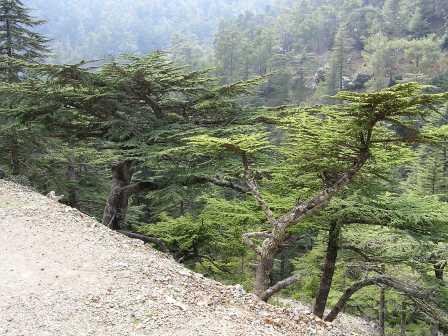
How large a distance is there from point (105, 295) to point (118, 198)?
735 centimetres

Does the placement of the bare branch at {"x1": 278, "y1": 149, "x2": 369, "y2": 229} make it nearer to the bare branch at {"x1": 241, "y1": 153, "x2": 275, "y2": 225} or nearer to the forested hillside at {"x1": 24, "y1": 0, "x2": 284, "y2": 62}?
the bare branch at {"x1": 241, "y1": 153, "x2": 275, "y2": 225}

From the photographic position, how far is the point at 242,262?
21.5 meters

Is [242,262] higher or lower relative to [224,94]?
lower

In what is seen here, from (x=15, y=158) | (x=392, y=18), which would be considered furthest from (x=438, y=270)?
(x=392, y=18)

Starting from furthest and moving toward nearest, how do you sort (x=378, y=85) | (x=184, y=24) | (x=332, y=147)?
(x=184, y=24) → (x=378, y=85) → (x=332, y=147)

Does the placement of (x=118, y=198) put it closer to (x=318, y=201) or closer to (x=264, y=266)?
(x=264, y=266)

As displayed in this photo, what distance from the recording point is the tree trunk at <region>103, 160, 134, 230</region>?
41.1 feet

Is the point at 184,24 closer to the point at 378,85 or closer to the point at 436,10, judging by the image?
the point at 436,10

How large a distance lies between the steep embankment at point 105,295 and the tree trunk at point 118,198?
4824 mm

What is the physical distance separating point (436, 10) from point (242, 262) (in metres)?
68.4

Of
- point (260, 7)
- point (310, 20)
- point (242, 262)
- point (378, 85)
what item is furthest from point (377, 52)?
point (260, 7)

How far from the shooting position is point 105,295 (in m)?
5.56

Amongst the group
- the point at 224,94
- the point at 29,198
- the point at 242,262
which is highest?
the point at 224,94

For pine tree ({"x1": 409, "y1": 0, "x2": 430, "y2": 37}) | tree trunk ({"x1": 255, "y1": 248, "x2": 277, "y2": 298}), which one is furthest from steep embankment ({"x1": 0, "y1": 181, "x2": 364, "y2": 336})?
pine tree ({"x1": 409, "y1": 0, "x2": 430, "y2": 37})
